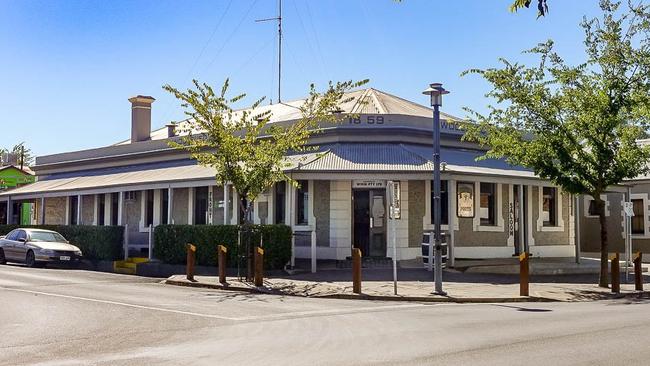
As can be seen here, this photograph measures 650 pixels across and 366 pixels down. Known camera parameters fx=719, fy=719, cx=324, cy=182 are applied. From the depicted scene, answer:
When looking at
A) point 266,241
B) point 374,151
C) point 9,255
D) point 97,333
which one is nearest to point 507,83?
point 374,151

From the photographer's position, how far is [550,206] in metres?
26.3

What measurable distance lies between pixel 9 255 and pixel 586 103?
66.5ft

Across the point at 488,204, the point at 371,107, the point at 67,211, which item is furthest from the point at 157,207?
the point at 488,204

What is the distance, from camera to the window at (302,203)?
23.2 m

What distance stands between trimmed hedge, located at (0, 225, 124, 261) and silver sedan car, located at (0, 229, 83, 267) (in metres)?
0.86

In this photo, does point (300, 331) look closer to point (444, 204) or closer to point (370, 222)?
point (370, 222)

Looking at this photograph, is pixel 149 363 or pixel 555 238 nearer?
pixel 149 363

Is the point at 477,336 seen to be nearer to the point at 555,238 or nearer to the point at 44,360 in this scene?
the point at 44,360

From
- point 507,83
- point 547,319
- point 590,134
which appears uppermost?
point 507,83

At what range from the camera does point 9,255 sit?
85.6 ft

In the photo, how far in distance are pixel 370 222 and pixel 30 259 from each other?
11.9 meters

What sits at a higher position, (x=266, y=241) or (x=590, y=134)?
(x=590, y=134)

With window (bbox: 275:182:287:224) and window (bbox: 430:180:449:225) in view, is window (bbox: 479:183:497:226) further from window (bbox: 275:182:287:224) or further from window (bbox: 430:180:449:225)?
window (bbox: 275:182:287:224)

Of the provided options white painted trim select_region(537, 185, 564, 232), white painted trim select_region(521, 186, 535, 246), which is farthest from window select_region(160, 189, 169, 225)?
white painted trim select_region(537, 185, 564, 232)
